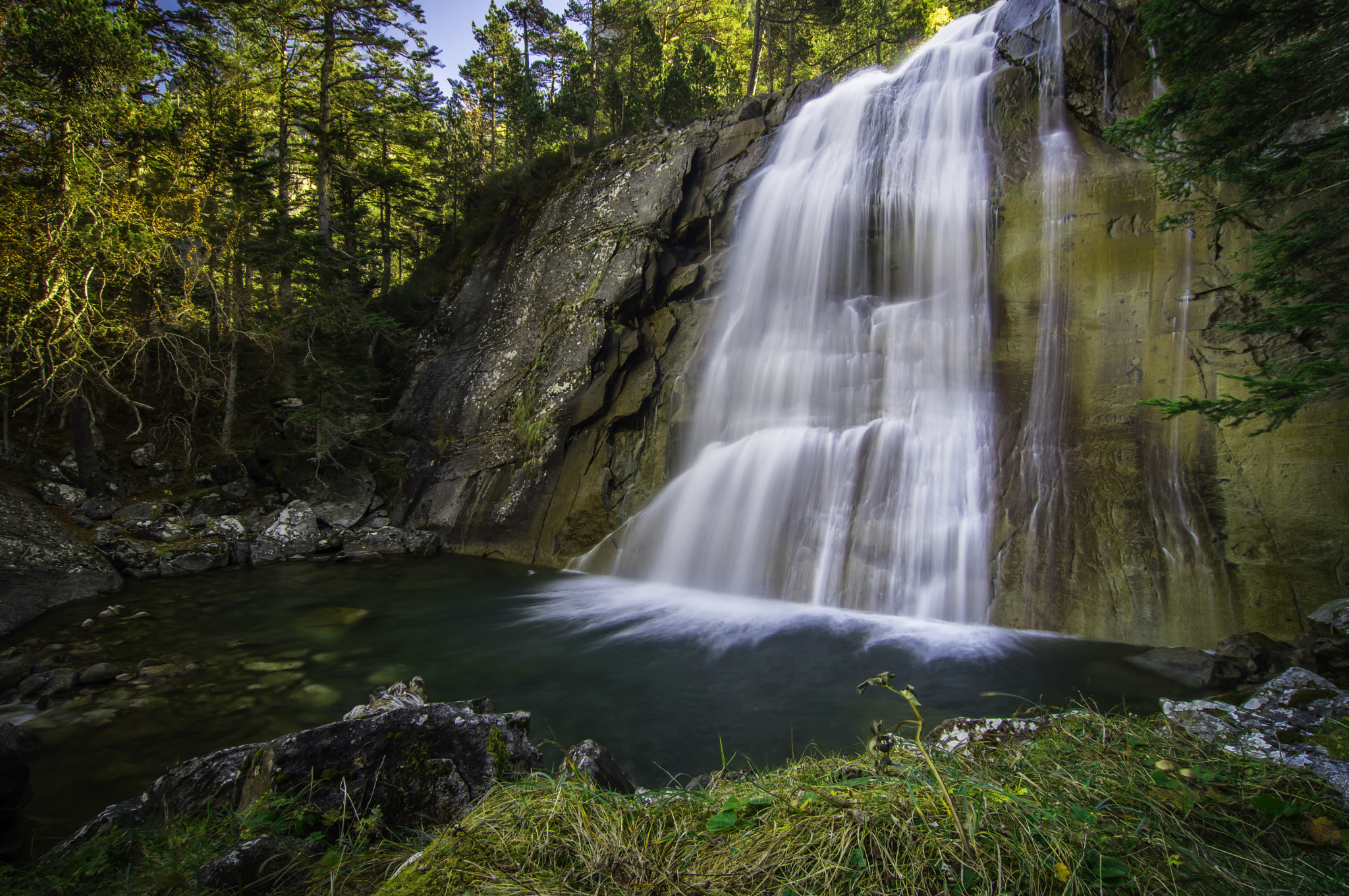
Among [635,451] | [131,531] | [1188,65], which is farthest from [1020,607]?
[131,531]

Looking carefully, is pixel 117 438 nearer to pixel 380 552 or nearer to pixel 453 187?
pixel 380 552

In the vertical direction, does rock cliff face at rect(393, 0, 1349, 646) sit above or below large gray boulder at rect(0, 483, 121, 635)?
above

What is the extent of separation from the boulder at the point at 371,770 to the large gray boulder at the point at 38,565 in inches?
283

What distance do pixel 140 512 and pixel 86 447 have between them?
5.99ft

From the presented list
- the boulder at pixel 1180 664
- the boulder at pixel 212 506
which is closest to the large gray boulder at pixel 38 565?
the boulder at pixel 212 506

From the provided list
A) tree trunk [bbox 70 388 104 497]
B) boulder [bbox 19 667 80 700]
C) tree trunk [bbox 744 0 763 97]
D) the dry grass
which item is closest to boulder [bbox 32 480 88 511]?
tree trunk [bbox 70 388 104 497]

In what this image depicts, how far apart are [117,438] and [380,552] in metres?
7.51

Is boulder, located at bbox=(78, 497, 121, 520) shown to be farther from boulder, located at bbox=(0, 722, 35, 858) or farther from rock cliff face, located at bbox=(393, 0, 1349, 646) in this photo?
boulder, located at bbox=(0, 722, 35, 858)

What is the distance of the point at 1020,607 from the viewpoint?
7004 millimetres

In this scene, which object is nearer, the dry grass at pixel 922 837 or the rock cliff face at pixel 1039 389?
the dry grass at pixel 922 837

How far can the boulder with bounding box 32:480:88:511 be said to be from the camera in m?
11.0

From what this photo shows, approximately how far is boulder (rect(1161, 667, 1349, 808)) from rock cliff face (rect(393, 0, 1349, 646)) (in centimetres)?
265

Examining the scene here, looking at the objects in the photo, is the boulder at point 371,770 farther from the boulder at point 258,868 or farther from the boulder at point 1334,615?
the boulder at point 1334,615

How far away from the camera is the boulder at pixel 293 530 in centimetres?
1177
